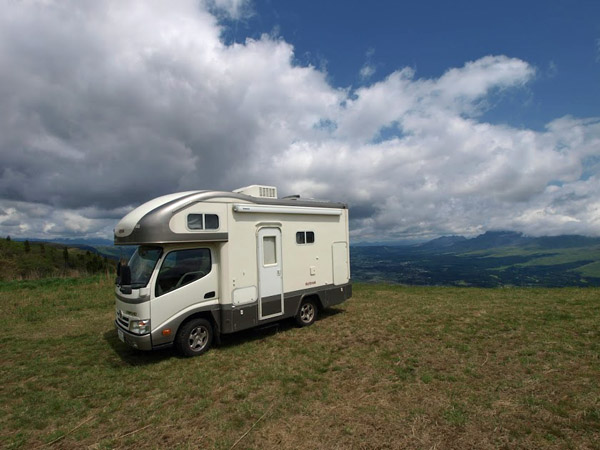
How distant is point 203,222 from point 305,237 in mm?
3204

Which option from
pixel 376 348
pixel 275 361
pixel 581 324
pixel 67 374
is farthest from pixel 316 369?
pixel 581 324

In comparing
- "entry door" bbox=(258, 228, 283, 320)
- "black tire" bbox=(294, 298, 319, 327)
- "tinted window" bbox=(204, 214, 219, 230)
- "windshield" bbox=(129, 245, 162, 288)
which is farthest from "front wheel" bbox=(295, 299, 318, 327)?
"windshield" bbox=(129, 245, 162, 288)

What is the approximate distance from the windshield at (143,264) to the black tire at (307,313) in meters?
4.28

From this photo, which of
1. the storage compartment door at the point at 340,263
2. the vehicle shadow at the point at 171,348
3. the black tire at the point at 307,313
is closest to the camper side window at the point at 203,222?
the vehicle shadow at the point at 171,348

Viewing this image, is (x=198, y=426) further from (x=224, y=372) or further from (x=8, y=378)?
(x=8, y=378)

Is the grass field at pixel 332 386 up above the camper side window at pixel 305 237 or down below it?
below

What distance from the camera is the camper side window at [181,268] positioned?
6.86m

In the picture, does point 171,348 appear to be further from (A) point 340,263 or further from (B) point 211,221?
(A) point 340,263

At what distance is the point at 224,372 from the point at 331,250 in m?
5.06

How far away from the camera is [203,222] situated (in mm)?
7379

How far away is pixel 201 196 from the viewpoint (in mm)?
7406

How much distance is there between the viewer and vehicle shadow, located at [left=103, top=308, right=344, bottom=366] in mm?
7320

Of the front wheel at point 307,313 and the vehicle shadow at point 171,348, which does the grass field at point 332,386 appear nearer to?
the vehicle shadow at point 171,348

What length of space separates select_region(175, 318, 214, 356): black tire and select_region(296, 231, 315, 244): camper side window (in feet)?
11.1
